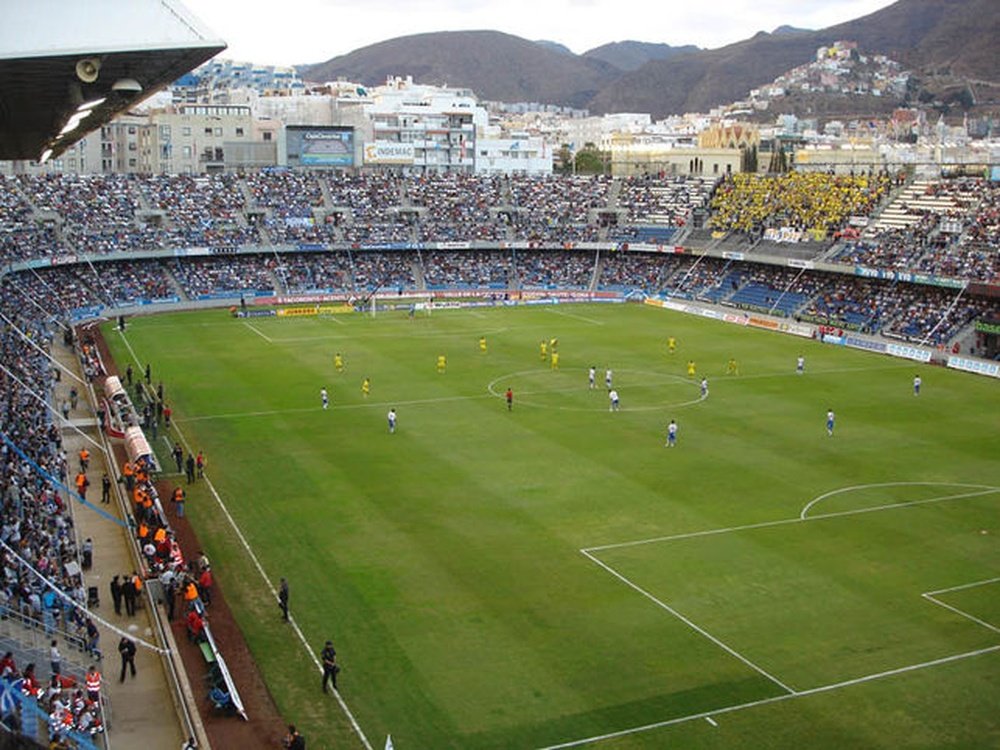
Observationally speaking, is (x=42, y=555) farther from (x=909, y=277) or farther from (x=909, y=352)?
(x=909, y=277)

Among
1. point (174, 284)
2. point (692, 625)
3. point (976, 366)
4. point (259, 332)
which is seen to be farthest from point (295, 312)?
point (692, 625)

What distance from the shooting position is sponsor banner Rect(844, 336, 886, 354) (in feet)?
201

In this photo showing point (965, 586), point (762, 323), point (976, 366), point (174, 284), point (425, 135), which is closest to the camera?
point (965, 586)

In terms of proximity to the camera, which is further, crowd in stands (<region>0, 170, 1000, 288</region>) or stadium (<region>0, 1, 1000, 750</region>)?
crowd in stands (<region>0, 170, 1000, 288</region>)

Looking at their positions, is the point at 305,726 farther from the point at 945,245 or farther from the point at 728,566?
the point at 945,245

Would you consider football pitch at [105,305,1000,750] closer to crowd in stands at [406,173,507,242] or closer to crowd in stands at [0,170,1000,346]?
crowd in stands at [0,170,1000,346]

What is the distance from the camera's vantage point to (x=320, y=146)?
A: 99.3 m

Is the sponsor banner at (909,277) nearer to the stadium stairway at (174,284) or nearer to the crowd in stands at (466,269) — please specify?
the crowd in stands at (466,269)

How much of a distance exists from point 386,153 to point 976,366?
71.9 metres

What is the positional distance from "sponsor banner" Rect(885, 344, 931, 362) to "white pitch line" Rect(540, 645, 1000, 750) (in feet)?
125

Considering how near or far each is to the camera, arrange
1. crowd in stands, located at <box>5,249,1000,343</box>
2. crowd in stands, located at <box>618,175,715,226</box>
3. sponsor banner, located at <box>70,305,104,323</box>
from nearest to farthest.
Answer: crowd in stands, located at <box>5,249,1000,343</box> → sponsor banner, located at <box>70,305,104,323</box> → crowd in stands, located at <box>618,175,715,226</box>

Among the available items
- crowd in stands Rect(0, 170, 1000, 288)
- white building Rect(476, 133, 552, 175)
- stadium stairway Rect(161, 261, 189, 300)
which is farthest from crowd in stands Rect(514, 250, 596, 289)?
white building Rect(476, 133, 552, 175)

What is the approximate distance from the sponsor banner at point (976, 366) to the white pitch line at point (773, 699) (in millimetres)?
34913

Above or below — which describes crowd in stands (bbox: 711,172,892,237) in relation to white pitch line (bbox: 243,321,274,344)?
above
